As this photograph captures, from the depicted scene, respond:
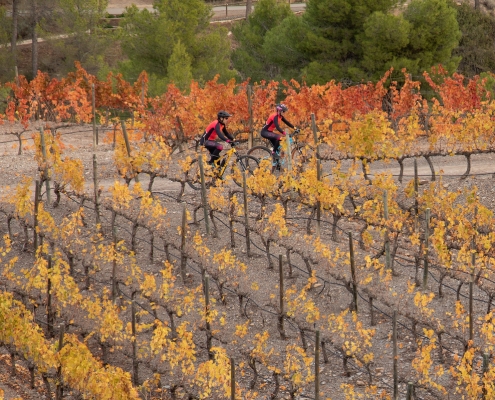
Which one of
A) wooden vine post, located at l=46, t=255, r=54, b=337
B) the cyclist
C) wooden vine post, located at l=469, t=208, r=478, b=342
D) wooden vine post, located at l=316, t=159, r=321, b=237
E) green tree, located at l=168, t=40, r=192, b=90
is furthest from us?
green tree, located at l=168, t=40, r=192, b=90

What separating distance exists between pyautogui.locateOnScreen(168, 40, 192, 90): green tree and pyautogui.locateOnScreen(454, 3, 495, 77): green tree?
1227cm

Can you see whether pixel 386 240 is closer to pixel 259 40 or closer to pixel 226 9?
pixel 259 40

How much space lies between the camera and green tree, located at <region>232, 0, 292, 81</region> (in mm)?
31094

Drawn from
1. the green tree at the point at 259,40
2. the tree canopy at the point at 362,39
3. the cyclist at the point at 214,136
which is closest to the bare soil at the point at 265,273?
the cyclist at the point at 214,136

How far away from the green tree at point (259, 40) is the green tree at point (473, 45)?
7.49 metres

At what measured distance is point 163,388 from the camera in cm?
1240

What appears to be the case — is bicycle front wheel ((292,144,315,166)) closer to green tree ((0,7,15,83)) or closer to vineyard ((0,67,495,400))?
vineyard ((0,67,495,400))

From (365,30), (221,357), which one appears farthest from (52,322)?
(365,30)

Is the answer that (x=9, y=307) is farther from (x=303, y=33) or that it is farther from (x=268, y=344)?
(x=303, y=33)

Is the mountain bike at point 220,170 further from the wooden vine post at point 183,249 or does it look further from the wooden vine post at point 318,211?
the wooden vine post at point 183,249

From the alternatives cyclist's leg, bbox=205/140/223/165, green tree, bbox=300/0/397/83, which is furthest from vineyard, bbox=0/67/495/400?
green tree, bbox=300/0/397/83

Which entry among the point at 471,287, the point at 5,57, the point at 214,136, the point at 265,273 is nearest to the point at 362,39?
the point at 214,136

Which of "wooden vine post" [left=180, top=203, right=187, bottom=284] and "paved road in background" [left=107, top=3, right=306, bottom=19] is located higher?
"paved road in background" [left=107, top=3, right=306, bottom=19]

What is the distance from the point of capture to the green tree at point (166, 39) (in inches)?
1107
